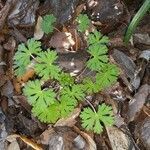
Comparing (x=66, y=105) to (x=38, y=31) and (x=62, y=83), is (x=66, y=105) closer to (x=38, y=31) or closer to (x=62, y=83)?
(x=62, y=83)

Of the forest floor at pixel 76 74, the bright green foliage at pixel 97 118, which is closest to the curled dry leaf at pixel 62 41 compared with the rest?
the forest floor at pixel 76 74

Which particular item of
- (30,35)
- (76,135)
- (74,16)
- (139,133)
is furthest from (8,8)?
(139,133)

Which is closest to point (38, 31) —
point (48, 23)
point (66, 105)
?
point (48, 23)

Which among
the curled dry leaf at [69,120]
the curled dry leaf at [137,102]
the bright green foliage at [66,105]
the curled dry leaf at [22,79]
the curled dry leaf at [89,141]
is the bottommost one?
the curled dry leaf at [89,141]

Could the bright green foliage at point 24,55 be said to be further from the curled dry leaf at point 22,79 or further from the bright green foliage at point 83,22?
the bright green foliage at point 83,22

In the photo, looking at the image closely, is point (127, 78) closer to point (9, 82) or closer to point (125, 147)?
point (125, 147)

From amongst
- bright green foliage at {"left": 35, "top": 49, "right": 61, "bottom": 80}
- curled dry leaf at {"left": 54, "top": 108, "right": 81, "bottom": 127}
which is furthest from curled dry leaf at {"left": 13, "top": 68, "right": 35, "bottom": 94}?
curled dry leaf at {"left": 54, "top": 108, "right": 81, "bottom": 127}

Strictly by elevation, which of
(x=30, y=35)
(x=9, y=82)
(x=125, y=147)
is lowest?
(x=125, y=147)

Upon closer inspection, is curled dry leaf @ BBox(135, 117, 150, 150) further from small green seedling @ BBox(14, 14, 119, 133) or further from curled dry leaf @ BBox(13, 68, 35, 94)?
curled dry leaf @ BBox(13, 68, 35, 94)
